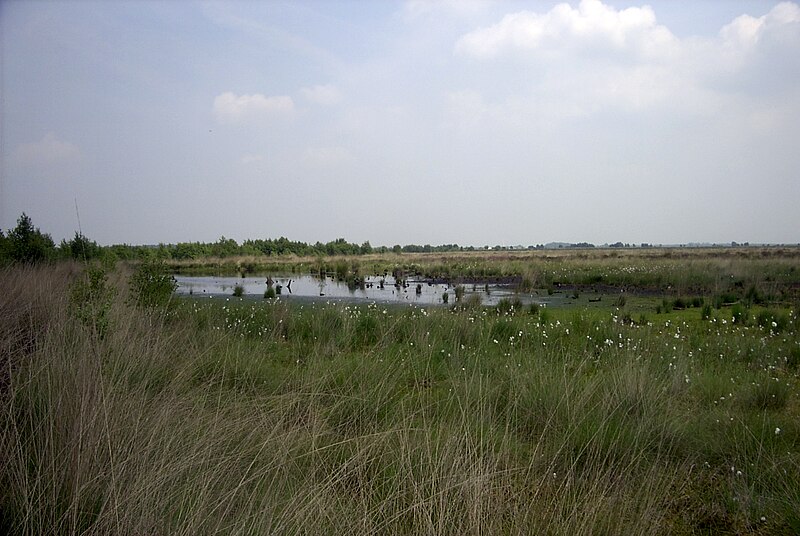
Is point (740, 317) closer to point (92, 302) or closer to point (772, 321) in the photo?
point (772, 321)

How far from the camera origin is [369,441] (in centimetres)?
361

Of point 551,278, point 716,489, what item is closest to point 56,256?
point 716,489

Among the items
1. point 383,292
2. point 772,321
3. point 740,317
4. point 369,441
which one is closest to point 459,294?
point 740,317

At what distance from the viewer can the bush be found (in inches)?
324

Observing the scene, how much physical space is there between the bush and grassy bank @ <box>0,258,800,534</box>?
160 centimetres

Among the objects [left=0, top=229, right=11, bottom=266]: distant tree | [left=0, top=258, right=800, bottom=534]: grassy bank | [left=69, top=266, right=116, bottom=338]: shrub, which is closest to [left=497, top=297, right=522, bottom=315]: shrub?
[left=0, top=258, right=800, bottom=534]: grassy bank

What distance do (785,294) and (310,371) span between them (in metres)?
16.2

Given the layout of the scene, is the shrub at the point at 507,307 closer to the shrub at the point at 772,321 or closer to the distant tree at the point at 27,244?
the shrub at the point at 772,321

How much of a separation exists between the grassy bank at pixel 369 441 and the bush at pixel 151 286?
5.25ft

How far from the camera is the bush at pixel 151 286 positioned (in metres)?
8.23

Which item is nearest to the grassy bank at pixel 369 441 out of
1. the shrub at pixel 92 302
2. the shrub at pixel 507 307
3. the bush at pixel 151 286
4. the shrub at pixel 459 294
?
the shrub at pixel 92 302

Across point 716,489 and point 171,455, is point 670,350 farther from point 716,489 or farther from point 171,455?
point 171,455

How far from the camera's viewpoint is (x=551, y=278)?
961 inches

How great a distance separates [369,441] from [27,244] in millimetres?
16105
